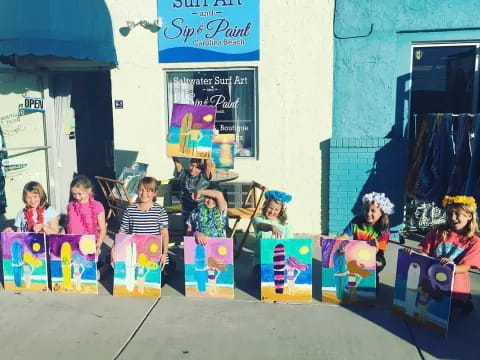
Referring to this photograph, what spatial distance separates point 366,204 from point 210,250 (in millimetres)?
1577

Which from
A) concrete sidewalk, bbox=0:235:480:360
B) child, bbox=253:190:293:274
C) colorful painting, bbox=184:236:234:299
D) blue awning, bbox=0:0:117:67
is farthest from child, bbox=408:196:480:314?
blue awning, bbox=0:0:117:67

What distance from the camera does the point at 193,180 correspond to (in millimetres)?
6398

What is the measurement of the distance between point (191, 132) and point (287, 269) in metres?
2.33

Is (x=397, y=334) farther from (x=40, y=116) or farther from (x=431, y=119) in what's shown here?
(x=40, y=116)

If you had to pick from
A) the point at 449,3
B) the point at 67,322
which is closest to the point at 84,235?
the point at 67,322

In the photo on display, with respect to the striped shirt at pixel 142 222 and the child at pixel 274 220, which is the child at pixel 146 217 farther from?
the child at pixel 274 220

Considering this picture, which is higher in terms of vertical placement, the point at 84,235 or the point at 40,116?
the point at 40,116

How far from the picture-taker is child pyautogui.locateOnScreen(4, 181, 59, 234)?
5.33 meters

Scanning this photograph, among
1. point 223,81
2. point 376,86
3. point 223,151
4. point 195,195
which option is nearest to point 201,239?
point 195,195

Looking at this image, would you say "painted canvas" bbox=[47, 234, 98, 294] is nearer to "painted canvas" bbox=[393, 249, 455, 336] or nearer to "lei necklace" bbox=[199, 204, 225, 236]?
"lei necklace" bbox=[199, 204, 225, 236]

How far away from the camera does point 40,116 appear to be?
25.3ft

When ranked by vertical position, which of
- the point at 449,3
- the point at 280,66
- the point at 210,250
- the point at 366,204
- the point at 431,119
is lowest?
the point at 210,250

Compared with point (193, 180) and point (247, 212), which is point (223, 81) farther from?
point (247, 212)

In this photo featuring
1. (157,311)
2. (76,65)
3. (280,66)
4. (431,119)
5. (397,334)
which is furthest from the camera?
(76,65)
